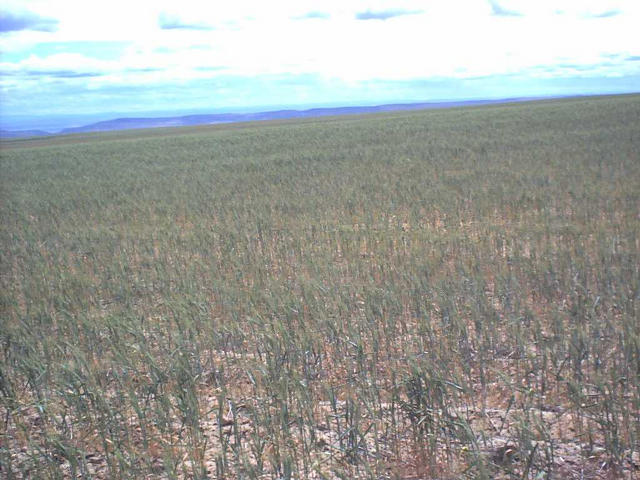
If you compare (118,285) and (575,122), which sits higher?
(575,122)

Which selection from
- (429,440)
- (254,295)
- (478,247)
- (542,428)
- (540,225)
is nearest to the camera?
(542,428)

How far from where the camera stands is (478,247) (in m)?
7.77

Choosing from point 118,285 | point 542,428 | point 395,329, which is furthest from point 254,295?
point 542,428

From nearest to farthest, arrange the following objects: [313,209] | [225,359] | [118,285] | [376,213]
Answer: [225,359]
[118,285]
[376,213]
[313,209]

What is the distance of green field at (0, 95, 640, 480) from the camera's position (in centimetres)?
A: 337

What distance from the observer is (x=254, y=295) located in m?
6.11

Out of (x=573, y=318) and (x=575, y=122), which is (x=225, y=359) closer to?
(x=573, y=318)

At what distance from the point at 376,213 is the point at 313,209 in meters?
1.43

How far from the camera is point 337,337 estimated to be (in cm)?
480

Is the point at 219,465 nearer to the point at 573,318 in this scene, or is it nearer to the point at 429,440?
the point at 429,440

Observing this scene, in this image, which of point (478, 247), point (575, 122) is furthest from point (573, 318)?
point (575, 122)

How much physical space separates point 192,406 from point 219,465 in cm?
66

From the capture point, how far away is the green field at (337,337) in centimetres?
337

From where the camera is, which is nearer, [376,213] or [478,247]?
[478,247]
